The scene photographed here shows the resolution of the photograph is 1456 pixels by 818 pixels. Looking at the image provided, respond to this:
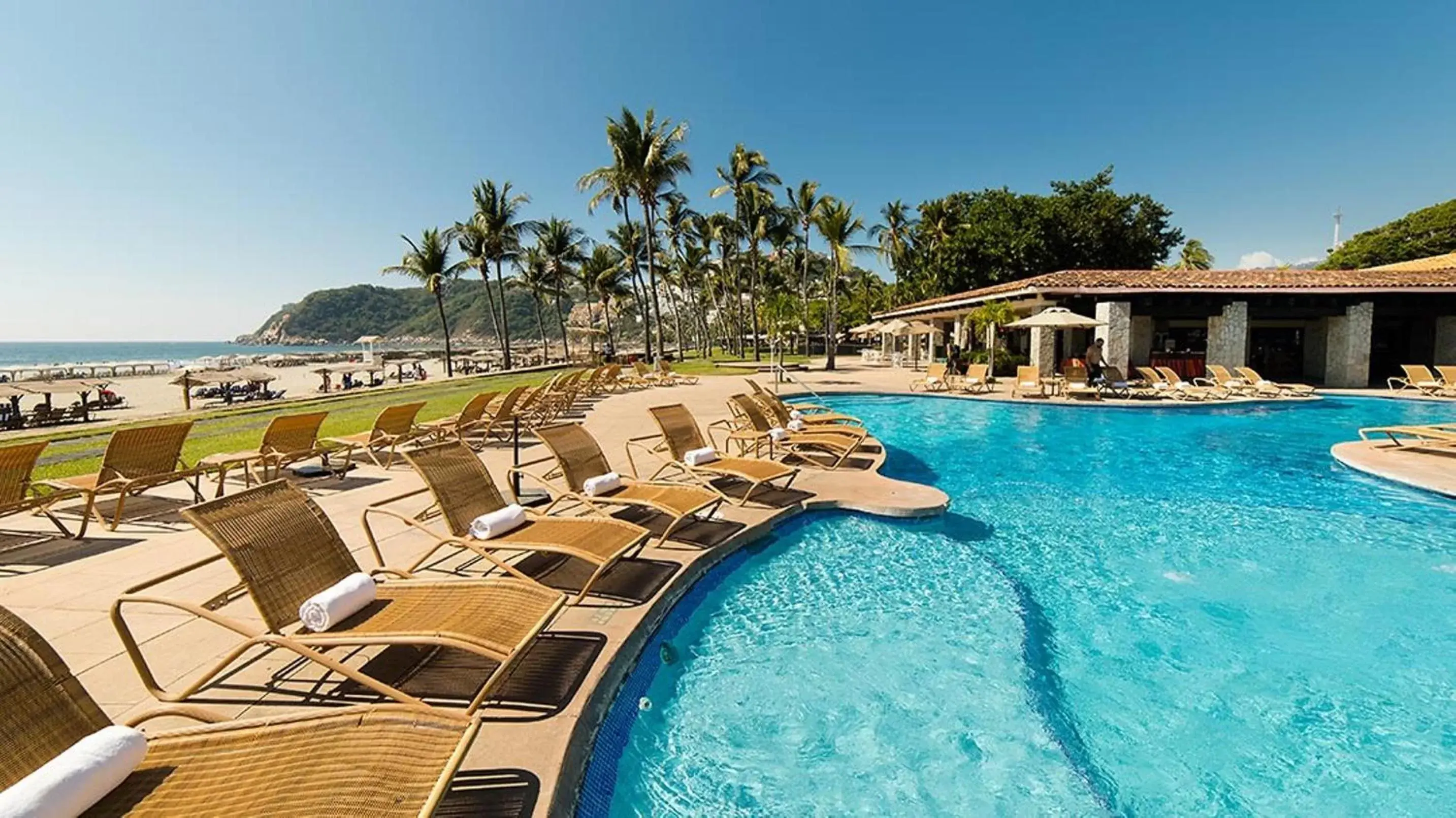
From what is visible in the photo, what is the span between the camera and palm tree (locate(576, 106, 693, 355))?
27797 millimetres

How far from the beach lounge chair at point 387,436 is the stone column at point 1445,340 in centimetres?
3116

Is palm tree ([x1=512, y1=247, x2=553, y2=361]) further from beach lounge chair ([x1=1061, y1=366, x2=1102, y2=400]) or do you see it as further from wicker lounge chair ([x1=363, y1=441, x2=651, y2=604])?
wicker lounge chair ([x1=363, y1=441, x2=651, y2=604])

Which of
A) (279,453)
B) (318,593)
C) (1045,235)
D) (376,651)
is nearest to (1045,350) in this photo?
(1045,235)

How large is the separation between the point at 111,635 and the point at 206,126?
19097 millimetres

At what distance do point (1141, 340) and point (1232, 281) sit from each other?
10.7ft

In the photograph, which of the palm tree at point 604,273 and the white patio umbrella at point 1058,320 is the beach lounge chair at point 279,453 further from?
the palm tree at point 604,273

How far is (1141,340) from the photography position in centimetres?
2300

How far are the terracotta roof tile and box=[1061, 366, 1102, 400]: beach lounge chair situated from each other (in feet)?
11.2

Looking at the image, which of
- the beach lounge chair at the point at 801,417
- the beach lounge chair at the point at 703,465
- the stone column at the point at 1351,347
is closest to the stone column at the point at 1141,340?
the stone column at the point at 1351,347

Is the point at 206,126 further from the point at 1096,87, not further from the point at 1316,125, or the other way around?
the point at 1316,125

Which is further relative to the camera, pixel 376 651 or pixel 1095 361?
pixel 1095 361

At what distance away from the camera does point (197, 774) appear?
1.81 m

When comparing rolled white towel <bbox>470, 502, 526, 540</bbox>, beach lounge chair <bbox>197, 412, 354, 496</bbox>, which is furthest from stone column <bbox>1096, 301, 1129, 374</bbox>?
beach lounge chair <bbox>197, 412, 354, 496</bbox>

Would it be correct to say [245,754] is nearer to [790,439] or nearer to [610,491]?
[610,491]
